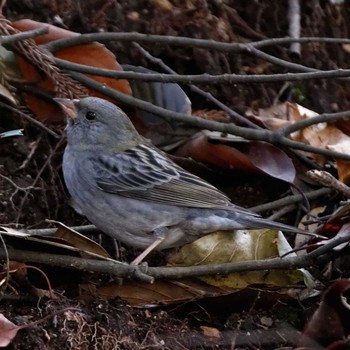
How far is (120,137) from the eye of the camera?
14.5 ft

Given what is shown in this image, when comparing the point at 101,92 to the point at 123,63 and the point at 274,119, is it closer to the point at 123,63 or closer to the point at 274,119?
the point at 123,63

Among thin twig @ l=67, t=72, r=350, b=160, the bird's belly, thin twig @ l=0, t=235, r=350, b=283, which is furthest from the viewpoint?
thin twig @ l=67, t=72, r=350, b=160

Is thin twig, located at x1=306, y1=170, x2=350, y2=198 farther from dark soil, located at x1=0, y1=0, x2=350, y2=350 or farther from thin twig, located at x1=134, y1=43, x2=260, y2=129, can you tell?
thin twig, located at x1=134, y1=43, x2=260, y2=129

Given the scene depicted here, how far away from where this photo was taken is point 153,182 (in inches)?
168

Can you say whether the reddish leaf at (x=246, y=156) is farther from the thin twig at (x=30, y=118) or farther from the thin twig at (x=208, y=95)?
the thin twig at (x=30, y=118)

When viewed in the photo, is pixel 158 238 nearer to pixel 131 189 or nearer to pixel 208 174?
pixel 131 189

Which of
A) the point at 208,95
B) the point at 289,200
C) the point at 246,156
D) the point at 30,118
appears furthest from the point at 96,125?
the point at 289,200

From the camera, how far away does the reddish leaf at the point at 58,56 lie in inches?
185

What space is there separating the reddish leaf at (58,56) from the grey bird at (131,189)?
0.37 metres

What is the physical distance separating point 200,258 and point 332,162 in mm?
1311

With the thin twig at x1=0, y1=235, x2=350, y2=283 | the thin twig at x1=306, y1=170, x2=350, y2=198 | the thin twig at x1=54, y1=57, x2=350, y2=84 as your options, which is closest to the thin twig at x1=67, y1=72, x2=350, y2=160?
the thin twig at x1=54, y1=57, x2=350, y2=84

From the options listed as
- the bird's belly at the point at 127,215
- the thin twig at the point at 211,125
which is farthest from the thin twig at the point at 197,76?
the bird's belly at the point at 127,215

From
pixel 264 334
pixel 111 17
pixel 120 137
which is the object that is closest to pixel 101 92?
pixel 120 137

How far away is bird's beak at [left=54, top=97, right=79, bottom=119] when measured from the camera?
432 cm
